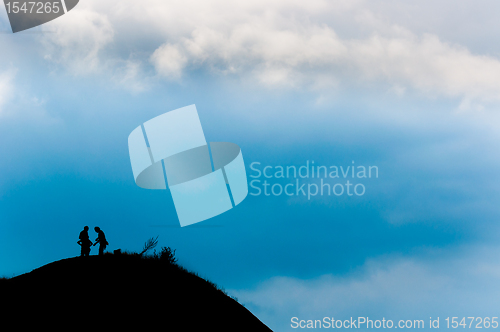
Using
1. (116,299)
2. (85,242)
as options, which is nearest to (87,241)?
(85,242)

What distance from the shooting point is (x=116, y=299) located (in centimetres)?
1719

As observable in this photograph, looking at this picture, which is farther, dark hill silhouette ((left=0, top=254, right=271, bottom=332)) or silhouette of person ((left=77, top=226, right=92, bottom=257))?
silhouette of person ((left=77, top=226, right=92, bottom=257))

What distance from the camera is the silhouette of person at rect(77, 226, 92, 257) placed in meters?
18.5

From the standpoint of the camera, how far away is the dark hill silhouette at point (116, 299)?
52.0 feet

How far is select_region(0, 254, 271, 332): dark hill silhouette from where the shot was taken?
1585 cm

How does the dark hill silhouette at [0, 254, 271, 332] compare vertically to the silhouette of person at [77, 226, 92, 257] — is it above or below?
below

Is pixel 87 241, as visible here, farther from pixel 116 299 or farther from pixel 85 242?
pixel 116 299

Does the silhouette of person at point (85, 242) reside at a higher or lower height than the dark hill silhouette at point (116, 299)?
higher

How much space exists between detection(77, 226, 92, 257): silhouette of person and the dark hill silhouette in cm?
73

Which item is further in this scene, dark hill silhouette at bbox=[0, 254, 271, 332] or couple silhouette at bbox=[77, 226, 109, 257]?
couple silhouette at bbox=[77, 226, 109, 257]

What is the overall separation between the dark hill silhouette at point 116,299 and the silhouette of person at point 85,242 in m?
0.73

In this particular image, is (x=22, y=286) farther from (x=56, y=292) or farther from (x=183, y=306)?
(x=183, y=306)

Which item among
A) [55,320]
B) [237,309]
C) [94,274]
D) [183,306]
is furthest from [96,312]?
[237,309]

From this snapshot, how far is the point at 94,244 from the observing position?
62.5 feet
